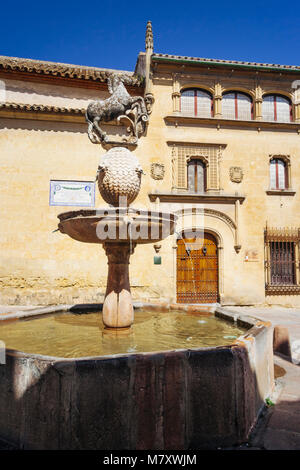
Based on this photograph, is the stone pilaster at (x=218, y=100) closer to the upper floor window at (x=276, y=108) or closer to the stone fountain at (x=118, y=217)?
the upper floor window at (x=276, y=108)

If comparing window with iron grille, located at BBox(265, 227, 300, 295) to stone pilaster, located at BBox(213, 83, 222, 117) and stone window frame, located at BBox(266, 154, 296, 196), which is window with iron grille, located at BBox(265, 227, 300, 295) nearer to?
stone window frame, located at BBox(266, 154, 296, 196)

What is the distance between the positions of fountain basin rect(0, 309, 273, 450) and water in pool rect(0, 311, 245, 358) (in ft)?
2.70

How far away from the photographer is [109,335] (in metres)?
3.56

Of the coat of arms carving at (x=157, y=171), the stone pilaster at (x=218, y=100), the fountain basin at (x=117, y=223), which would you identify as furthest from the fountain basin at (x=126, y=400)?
the stone pilaster at (x=218, y=100)

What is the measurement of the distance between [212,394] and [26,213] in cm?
986

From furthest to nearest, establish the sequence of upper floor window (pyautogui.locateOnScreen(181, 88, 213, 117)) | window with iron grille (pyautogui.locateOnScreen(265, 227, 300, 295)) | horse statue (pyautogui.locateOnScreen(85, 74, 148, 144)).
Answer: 1. upper floor window (pyautogui.locateOnScreen(181, 88, 213, 117))
2. window with iron grille (pyautogui.locateOnScreen(265, 227, 300, 295))
3. horse statue (pyautogui.locateOnScreen(85, 74, 148, 144))

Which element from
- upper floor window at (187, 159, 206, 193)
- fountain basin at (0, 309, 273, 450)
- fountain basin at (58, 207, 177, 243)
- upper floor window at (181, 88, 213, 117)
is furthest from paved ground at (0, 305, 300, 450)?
upper floor window at (181, 88, 213, 117)

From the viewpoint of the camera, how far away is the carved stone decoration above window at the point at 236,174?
37.9 feet

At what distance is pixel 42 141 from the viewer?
10906mm

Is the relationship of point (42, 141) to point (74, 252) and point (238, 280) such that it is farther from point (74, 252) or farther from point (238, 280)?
point (238, 280)

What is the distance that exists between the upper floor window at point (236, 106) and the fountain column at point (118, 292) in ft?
33.8

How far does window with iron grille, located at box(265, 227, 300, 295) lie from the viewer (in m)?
11.3
